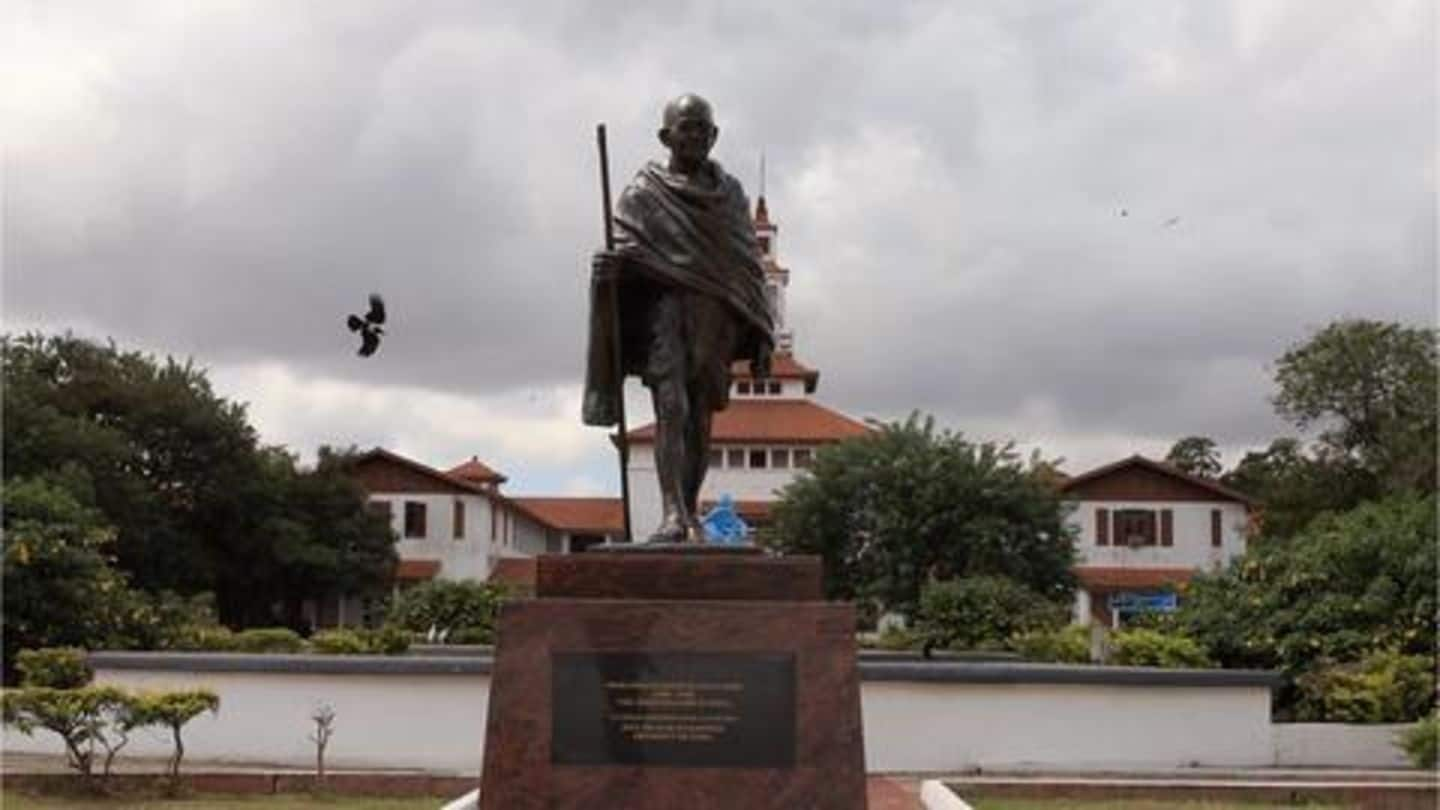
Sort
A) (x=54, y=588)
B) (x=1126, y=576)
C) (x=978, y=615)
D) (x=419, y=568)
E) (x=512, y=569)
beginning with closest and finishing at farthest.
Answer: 1. (x=54, y=588)
2. (x=978, y=615)
3. (x=1126, y=576)
4. (x=419, y=568)
5. (x=512, y=569)

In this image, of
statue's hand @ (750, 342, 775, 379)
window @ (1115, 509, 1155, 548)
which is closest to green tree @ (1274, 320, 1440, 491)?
window @ (1115, 509, 1155, 548)

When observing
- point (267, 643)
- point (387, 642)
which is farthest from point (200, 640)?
point (387, 642)

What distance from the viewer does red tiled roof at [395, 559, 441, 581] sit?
65.2m

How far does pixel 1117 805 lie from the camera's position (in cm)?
1519

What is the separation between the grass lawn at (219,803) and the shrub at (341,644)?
9.49 m

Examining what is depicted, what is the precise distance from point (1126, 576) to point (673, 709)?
183 ft

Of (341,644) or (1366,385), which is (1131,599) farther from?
(341,644)

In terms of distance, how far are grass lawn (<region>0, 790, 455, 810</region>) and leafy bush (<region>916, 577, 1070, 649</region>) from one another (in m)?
17.6

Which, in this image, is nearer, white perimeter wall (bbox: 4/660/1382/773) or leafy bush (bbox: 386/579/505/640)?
white perimeter wall (bbox: 4/660/1382/773)

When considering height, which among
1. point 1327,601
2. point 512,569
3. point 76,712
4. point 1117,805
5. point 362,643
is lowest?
point 1117,805

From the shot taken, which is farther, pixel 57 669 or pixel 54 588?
pixel 54 588

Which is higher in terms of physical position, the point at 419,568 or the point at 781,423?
the point at 781,423

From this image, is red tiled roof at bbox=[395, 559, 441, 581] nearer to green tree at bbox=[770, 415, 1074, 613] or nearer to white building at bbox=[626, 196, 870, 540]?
white building at bbox=[626, 196, 870, 540]

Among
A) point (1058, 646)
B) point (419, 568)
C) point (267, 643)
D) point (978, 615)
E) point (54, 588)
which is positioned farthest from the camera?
point (419, 568)
